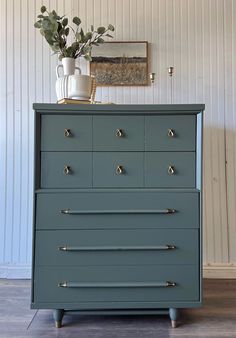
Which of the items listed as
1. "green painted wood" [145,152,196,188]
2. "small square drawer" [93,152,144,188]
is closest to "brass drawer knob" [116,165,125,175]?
"small square drawer" [93,152,144,188]

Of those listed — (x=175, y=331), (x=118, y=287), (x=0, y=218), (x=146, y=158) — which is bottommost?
(x=175, y=331)

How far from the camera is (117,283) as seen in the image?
60.4 inches

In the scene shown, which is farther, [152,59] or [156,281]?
[152,59]

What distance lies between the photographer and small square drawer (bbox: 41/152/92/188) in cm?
153

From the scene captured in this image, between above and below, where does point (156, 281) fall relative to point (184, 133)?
below

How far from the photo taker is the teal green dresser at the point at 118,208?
5.00 ft

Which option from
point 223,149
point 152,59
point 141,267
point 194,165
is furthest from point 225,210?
point 152,59

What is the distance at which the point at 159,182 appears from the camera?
1556 mm

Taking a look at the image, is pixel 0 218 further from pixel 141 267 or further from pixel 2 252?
pixel 141 267

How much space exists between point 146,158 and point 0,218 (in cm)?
121

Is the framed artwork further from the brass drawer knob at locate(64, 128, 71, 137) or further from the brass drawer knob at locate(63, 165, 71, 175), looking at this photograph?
the brass drawer knob at locate(63, 165, 71, 175)

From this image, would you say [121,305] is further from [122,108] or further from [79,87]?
[79,87]

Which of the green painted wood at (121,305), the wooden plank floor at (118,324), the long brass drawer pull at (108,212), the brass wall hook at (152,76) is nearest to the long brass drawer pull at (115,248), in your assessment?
the long brass drawer pull at (108,212)

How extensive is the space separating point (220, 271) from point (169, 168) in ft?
3.35
